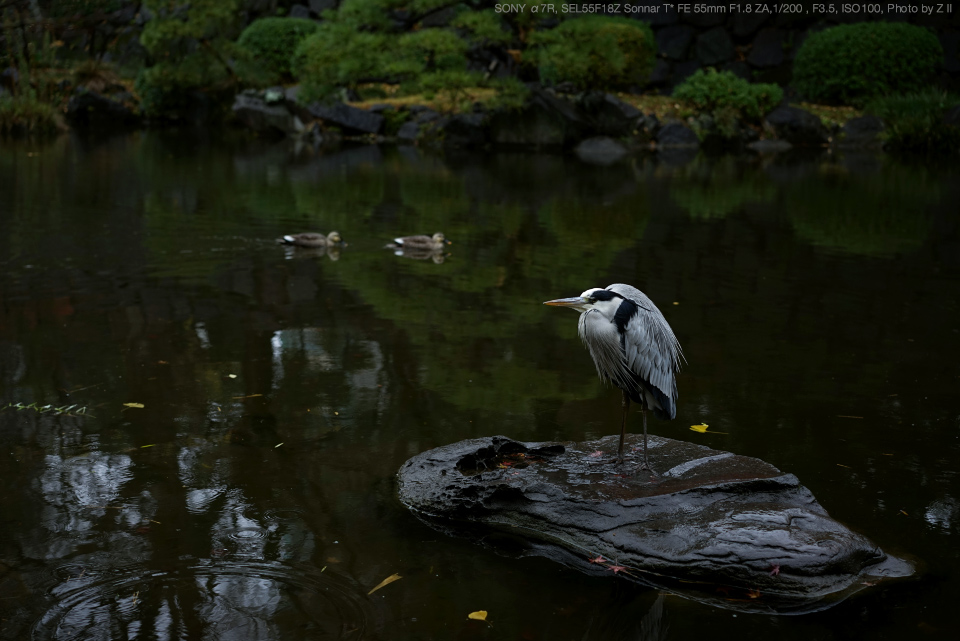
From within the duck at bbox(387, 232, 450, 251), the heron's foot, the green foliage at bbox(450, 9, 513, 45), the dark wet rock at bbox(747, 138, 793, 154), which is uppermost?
the green foliage at bbox(450, 9, 513, 45)

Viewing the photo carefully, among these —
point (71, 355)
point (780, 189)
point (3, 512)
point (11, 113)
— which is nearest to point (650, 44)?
point (780, 189)

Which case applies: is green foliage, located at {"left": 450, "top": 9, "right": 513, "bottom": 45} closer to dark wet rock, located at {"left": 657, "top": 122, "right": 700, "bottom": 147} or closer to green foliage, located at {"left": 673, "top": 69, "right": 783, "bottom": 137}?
dark wet rock, located at {"left": 657, "top": 122, "right": 700, "bottom": 147}

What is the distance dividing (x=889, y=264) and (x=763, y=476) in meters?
6.25

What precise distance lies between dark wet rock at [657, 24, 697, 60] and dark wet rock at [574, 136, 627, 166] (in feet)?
23.7

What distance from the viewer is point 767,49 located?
89.3 feet

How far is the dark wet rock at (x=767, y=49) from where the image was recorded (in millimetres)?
27047

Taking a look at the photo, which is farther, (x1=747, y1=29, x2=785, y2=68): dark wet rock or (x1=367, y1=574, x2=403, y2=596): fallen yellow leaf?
(x1=747, y1=29, x2=785, y2=68): dark wet rock

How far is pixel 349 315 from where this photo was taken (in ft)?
23.9

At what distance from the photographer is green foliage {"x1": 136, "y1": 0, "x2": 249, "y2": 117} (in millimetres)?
24062

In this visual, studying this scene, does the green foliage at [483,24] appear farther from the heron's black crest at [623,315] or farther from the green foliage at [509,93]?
the heron's black crest at [623,315]

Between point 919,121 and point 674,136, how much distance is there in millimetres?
5230

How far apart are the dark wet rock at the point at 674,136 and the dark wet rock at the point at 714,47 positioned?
5.67 m

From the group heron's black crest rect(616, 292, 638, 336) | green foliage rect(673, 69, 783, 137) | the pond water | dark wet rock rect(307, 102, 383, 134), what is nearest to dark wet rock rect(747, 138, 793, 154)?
green foliage rect(673, 69, 783, 137)

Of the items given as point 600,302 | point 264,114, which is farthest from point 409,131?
point 600,302
